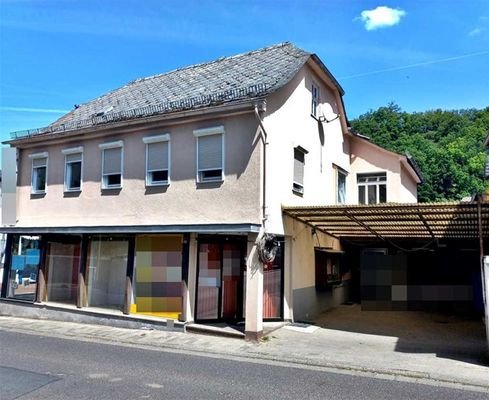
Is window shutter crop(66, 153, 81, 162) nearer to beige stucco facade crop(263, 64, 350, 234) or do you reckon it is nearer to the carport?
beige stucco facade crop(263, 64, 350, 234)

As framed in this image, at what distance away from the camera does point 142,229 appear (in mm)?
12852

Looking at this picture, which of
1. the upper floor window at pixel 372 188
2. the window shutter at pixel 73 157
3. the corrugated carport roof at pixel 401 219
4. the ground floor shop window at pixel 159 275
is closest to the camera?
the corrugated carport roof at pixel 401 219

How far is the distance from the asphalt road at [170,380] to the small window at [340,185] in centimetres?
1027

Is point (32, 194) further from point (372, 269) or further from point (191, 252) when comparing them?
point (372, 269)

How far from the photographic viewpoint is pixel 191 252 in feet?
41.3

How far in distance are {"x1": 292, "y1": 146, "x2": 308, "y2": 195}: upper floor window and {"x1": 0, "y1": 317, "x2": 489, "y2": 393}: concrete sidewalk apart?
168 inches

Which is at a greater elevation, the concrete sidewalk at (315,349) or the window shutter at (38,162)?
the window shutter at (38,162)

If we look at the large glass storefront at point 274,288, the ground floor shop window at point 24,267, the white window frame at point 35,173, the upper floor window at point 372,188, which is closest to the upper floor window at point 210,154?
the large glass storefront at point 274,288

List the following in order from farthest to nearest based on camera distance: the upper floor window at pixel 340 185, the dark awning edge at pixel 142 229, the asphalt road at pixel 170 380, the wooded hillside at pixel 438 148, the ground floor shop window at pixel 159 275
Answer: the wooded hillside at pixel 438 148
the upper floor window at pixel 340 185
the ground floor shop window at pixel 159 275
the dark awning edge at pixel 142 229
the asphalt road at pixel 170 380

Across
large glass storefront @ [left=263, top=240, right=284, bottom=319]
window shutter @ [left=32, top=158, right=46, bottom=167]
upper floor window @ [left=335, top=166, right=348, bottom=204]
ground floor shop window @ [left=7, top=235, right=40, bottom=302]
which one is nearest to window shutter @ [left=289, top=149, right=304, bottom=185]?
large glass storefront @ [left=263, top=240, right=284, bottom=319]

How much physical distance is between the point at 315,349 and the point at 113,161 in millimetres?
8742

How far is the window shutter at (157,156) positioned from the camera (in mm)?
13188

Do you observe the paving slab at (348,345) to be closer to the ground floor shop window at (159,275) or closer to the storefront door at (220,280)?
the ground floor shop window at (159,275)

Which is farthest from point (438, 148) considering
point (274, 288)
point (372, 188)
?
point (274, 288)
